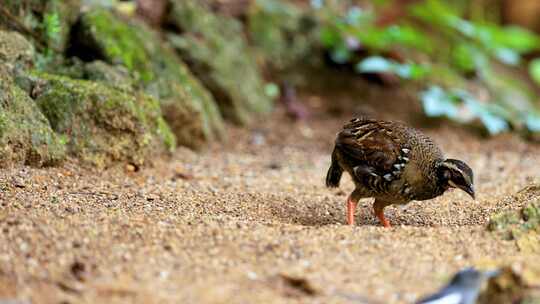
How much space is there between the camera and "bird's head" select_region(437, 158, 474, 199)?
18.0 ft

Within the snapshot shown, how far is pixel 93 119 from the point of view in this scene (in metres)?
6.62

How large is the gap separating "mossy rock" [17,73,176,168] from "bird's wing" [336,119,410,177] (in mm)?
1851

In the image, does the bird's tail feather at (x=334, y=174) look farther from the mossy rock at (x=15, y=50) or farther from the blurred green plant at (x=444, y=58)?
the blurred green plant at (x=444, y=58)

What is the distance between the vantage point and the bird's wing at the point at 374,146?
5.61 meters

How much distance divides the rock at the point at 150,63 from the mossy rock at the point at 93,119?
2.62 feet

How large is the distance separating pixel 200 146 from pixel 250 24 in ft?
10.8

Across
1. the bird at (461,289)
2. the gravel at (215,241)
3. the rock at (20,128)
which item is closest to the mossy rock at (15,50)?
the rock at (20,128)

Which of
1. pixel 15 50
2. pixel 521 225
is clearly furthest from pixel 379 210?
pixel 15 50

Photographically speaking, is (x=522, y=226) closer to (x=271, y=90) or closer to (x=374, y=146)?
(x=374, y=146)

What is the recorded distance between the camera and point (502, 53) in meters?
11.2

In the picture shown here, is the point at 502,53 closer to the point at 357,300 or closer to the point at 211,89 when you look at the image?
the point at 211,89

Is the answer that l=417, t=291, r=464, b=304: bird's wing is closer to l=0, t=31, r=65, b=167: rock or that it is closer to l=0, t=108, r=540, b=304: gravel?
l=0, t=108, r=540, b=304: gravel

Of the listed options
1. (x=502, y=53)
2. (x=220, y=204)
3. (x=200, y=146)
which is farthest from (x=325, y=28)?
(x=220, y=204)

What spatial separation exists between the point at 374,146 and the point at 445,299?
223cm
